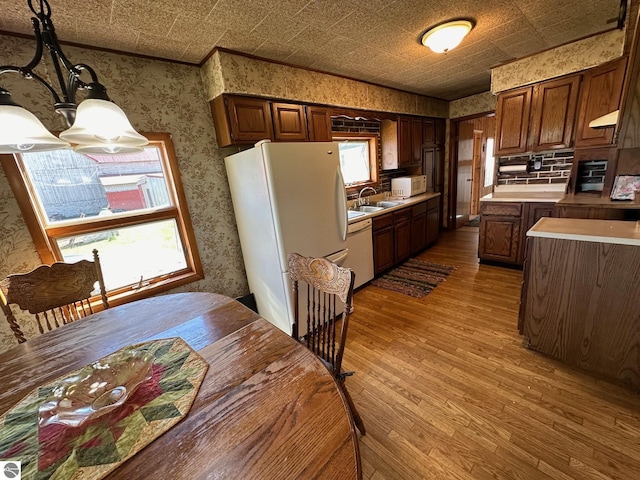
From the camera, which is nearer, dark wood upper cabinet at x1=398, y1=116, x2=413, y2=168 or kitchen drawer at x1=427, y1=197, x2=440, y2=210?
dark wood upper cabinet at x1=398, y1=116, x2=413, y2=168

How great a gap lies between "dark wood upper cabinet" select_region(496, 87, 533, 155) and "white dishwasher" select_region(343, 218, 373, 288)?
199 cm

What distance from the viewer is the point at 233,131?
2141 mm

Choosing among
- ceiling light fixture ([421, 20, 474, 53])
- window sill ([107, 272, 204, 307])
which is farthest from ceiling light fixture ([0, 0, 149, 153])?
ceiling light fixture ([421, 20, 474, 53])

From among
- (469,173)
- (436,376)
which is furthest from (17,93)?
(469,173)

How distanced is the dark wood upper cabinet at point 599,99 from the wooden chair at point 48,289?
4322 mm

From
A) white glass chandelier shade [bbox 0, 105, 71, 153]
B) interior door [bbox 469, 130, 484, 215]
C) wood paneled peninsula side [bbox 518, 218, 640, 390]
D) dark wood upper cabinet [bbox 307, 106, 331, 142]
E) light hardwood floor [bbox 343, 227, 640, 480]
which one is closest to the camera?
white glass chandelier shade [bbox 0, 105, 71, 153]

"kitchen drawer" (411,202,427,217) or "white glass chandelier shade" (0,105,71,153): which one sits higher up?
"white glass chandelier shade" (0,105,71,153)

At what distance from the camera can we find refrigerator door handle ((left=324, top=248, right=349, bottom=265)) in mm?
2357

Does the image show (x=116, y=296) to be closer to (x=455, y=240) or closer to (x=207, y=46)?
(x=207, y=46)

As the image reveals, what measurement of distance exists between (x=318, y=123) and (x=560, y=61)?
254 cm

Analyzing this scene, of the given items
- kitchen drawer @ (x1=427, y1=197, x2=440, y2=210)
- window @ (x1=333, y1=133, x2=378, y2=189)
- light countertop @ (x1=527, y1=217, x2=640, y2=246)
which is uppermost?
window @ (x1=333, y1=133, x2=378, y2=189)

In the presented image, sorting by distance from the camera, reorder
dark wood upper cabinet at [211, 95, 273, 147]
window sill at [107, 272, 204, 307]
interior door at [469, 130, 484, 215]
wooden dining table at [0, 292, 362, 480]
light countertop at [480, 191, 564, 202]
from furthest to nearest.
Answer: interior door at [469, 130, 484, 215]
light countertop at [480, 191, 564, 202]
dark wood upper cabinet at [211, 95, 273, 147]
window sill at [107, 272, 204, 307]
wooden dining table at [0, 292, 362, 480]

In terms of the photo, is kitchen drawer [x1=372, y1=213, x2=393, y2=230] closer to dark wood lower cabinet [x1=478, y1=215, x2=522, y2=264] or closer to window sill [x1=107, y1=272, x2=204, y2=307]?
dark wood lower cabinet [x1=478, y1=215, x2=522, y2=264]

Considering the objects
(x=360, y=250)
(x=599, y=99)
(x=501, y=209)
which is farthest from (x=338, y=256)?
(x=599, y=99)
